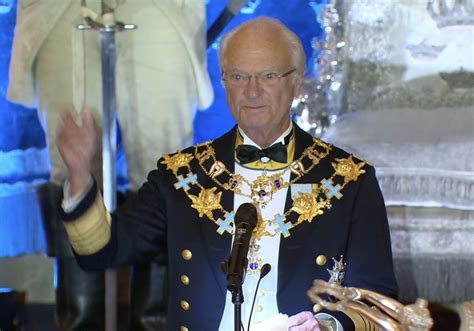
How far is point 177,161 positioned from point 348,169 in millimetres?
461

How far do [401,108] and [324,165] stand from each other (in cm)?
154

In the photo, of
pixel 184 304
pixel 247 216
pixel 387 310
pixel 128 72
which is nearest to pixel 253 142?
pixel 184 304

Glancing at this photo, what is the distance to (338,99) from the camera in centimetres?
369

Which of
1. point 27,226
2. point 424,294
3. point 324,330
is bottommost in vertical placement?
point 424,294

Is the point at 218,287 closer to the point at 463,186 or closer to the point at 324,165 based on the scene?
the point at 324,165

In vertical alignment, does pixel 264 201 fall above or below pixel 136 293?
above

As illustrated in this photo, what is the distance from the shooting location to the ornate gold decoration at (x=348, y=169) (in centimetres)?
222

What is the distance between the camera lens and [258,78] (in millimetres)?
2113

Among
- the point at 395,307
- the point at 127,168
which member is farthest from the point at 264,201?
the point at 127,168

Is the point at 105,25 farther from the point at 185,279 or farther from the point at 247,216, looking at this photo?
the point at 247,216

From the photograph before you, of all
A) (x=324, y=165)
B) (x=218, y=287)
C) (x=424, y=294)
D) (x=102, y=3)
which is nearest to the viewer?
(x=218, y=287)

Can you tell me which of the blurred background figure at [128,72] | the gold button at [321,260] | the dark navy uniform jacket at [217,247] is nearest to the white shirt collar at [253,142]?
the dark navy uniform jacket at [217,247]

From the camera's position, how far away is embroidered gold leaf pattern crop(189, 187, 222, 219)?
7.21 ft

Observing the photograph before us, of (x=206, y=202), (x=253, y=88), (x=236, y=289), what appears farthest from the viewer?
(x=206, y=202)
